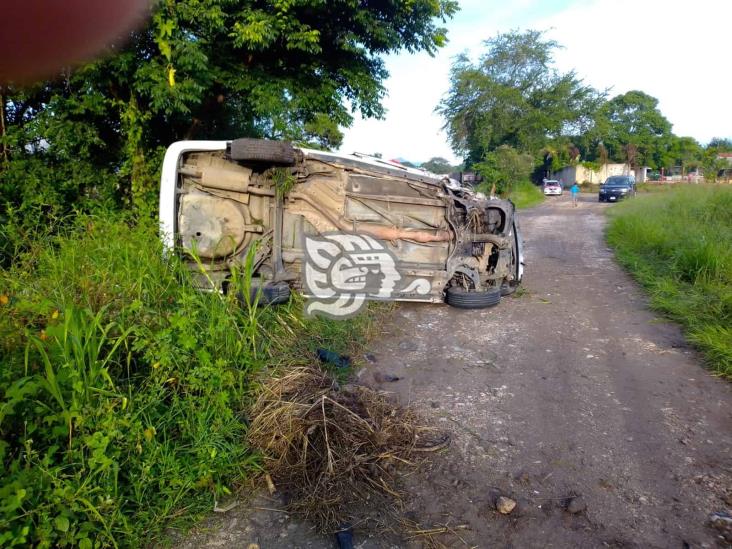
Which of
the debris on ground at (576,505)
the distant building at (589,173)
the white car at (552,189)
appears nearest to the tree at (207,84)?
the debris on ground at (576,505)

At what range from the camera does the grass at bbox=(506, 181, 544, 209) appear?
24200mm

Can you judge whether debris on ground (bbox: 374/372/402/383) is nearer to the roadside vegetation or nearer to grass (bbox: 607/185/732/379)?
the roadside vegetation

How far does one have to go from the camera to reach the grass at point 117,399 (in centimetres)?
211

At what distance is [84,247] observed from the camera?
4.06 m

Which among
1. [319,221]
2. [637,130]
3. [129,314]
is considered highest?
[637,130]

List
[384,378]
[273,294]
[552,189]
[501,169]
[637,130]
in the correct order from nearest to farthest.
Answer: [384,378]
[273,294]
[501,169]
[552,189]
[637,130]

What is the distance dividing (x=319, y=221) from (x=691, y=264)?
216 inches

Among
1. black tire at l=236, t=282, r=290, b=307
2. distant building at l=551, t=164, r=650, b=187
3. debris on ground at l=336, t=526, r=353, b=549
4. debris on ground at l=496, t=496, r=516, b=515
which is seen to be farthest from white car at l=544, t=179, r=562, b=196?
debris on ground at l=336, t=526, r=353, b=549

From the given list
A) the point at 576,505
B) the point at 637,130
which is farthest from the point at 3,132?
the point at 637,130

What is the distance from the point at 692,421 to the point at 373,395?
223 centimetres

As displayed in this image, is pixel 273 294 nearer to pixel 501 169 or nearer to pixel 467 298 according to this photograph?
pixel 467 298

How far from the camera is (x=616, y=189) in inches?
988

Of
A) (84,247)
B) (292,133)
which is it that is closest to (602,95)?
(292,133)

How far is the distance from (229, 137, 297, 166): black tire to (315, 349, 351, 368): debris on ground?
2078 mm
